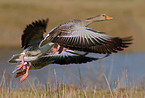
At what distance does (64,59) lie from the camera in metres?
6.38

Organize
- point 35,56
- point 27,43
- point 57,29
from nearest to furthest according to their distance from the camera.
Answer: point 57,29 → point 35,56 → point 27,43

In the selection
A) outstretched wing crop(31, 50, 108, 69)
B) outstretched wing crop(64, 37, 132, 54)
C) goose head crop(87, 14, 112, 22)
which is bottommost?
outstretched wing crop(31, 50, 108, 69)

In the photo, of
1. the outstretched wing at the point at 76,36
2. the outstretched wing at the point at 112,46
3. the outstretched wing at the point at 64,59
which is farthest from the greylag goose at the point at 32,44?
the outstretched wing at the point at 112,46

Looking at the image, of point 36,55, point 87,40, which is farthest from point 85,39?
point 36,55

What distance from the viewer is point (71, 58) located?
645 centimetres

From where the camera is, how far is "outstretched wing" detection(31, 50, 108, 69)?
6129 millimetres

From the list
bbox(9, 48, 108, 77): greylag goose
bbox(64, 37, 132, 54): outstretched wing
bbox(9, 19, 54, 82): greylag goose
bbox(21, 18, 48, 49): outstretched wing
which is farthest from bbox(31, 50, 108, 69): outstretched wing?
bbox(64, 37, 132, 54): outstretched wing

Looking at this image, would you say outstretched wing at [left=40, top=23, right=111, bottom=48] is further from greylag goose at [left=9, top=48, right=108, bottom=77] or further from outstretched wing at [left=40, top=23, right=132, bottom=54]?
greylag goose at [left=9, top=48, right=108, bottom=77]

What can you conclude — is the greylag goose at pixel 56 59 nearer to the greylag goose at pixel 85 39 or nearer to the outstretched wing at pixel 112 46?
the greylag goose at pixel 85 39

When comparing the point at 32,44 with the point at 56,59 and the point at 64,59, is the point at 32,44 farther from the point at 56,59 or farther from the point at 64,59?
the point at 64,59

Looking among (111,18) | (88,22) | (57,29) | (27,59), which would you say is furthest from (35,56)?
(111,18)

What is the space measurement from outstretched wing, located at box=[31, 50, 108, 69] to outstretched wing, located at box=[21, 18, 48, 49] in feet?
1.70

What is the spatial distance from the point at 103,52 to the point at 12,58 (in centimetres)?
244

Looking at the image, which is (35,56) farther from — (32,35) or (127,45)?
(127,45)
